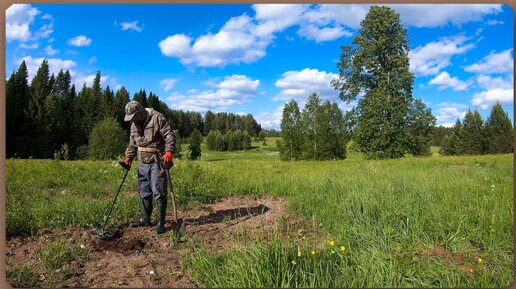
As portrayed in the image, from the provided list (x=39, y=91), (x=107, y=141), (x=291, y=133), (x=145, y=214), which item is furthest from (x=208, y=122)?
(x=145, y=214)

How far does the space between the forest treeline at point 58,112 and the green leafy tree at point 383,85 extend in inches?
786

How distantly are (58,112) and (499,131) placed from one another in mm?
67356

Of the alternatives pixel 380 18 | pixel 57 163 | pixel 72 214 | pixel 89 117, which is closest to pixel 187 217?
pixel 72 214

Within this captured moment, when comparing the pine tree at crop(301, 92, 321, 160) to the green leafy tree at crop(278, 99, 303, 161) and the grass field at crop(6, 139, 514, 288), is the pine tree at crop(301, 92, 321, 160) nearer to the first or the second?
the green leafy tree at crop(278, 99, 303, 161)

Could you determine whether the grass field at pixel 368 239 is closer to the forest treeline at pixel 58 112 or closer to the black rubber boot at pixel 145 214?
the black rubber boot at pixel 145 214

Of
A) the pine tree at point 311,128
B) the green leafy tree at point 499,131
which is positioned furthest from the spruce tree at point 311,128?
the green leafy tree at point 499,131

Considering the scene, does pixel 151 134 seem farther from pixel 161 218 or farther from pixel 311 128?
pixel 311 128

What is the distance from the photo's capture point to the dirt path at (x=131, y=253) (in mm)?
3654

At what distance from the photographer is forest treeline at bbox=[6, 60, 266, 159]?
41.6 m

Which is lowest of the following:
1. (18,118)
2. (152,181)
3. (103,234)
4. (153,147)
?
(103,234)

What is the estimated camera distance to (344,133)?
48.3 metres

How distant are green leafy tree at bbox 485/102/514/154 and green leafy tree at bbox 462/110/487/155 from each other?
1777mm

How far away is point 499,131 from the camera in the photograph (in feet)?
150

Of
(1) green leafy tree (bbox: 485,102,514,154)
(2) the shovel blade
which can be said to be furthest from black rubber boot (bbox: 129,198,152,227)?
(1) green leafy tree (bbox: 485,102,514,154)
